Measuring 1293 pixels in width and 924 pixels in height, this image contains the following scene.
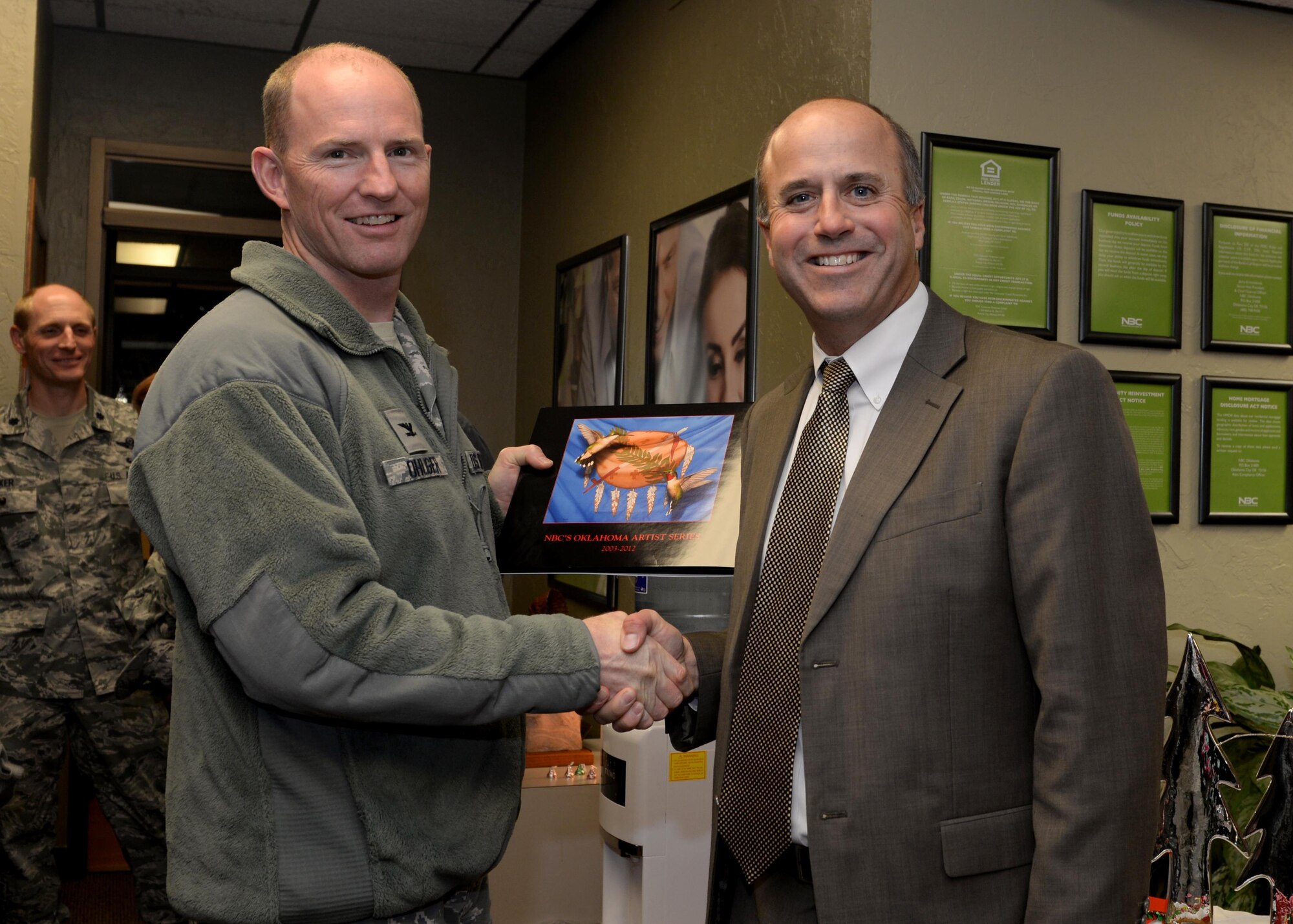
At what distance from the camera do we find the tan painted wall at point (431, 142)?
518cm

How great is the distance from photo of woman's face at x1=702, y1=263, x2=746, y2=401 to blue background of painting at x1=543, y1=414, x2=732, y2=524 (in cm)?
122

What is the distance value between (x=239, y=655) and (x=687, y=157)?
3.03 metres

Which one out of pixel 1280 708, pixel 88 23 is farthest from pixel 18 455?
pixel 1280 708

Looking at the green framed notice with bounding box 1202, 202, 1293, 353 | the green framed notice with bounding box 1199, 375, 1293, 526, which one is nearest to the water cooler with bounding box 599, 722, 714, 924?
the green framed notice with bounding box 1199, 375, 1293, 526

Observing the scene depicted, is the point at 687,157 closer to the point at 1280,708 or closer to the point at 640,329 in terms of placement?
the point at 640,329

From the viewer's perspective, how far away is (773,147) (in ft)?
5.64

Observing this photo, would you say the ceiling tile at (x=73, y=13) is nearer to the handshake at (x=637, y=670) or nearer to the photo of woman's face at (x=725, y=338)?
the photo of woman's face at (x=725, y=338)

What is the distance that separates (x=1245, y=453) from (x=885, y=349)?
2.06m

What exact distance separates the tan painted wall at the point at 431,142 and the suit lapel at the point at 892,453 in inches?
172

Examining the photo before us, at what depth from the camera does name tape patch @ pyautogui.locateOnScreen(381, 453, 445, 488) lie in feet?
4.62

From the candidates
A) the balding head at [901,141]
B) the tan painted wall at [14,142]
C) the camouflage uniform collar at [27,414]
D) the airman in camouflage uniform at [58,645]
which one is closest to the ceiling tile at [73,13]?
the tan painted wall at [14,142]

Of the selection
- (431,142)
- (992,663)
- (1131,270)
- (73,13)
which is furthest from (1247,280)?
(73,13)

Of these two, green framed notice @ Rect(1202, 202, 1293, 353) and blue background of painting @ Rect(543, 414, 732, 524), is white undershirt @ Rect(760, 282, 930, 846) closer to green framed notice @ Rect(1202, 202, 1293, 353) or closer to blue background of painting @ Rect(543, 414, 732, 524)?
blue background of painting @ Rect(543, 414, 732, 524)

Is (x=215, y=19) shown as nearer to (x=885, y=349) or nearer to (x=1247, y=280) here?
(x=1247, y=280)
